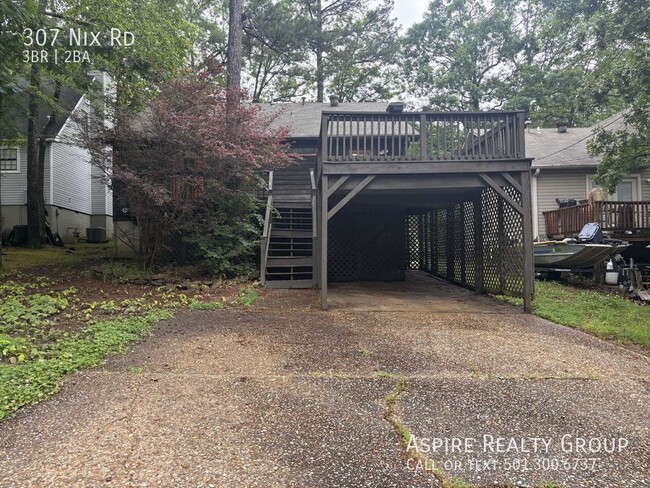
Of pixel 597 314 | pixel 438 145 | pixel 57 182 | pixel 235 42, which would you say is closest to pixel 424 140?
pixel 438 145

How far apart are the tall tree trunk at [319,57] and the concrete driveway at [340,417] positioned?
17968 mm

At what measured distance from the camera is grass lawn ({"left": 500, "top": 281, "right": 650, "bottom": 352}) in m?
5.07

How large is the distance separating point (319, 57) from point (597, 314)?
18.1m

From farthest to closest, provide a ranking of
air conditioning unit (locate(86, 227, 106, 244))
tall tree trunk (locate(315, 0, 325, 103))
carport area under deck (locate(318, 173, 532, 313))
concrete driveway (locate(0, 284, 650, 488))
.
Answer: tall tree trunk (locate(315, 0, 325, 103)), air conditioning unit (locate(86, 227, 106, 244)), carport area under deck (locate(318, 173, 532, 313)), concrete driveway (locate(0, 284, 650, 488))

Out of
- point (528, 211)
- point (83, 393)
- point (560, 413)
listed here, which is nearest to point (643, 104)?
point (528, 211)

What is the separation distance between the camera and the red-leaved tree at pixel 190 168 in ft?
24.8

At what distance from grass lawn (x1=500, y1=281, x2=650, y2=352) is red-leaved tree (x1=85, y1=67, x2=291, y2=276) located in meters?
5.57

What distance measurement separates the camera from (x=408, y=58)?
990 inches

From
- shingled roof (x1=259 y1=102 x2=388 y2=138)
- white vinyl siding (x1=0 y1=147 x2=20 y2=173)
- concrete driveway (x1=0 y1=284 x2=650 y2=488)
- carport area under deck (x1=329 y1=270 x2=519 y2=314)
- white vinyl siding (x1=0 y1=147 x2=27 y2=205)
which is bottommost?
concrete driveway (x1=0 y1=284 x2=650 y2=488)

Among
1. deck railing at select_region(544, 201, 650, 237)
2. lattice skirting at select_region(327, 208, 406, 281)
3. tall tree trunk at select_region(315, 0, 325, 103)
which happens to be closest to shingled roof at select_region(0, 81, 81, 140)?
lattice skirting at select_region(327, 208, 406, 281)

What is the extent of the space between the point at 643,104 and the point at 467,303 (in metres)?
7.40

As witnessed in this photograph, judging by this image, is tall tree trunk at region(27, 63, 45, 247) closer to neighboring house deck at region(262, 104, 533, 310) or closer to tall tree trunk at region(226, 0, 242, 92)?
tall tree trunk at region(226, 0, 242, 92)

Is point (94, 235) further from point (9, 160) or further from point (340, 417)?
point (340, 417)

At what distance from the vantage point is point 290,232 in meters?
9.41
